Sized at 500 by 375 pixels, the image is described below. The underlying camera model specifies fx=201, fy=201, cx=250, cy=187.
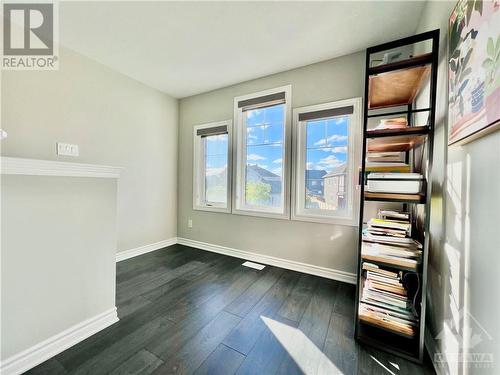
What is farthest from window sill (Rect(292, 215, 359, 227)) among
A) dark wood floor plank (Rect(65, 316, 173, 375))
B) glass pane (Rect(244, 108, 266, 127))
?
dark wood floor plank (Rect(65, 316, 173, 375))

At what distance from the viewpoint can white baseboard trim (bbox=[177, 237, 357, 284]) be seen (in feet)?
7.04

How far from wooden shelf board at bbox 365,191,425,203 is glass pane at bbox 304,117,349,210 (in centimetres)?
93

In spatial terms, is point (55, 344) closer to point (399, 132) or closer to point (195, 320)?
point (195, 320)

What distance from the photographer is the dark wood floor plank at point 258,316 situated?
130 centimetres

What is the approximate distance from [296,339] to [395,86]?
1.92m

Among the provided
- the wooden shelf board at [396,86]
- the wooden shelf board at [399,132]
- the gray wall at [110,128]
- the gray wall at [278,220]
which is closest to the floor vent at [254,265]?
the gray wall at [278,220]

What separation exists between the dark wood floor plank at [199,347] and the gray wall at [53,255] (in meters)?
0.68

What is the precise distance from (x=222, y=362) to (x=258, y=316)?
0.47 metres

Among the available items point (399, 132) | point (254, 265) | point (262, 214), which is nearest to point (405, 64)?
point (399, 132)

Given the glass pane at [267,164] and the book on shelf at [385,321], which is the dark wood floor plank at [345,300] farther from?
the glass pane at [267,164]

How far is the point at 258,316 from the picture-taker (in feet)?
5.15

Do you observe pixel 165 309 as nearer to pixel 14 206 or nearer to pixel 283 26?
pixel 14 206

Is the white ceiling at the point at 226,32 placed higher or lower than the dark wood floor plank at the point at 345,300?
higher

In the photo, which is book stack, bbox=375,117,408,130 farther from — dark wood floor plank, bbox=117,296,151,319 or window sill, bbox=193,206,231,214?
dark wood floor plank, bbox=117,296,151,319
